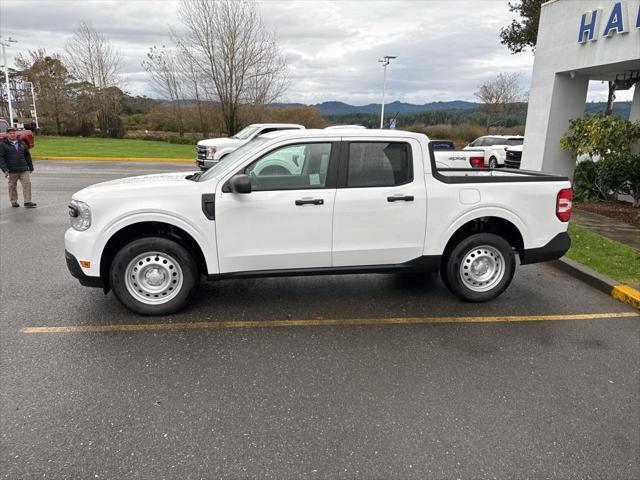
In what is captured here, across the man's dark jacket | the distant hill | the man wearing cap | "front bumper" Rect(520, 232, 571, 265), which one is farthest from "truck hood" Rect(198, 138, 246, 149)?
the distant hill

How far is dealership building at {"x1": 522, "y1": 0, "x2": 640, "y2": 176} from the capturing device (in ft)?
30.1

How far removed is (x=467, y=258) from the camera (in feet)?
16.1

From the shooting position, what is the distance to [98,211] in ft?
13.9

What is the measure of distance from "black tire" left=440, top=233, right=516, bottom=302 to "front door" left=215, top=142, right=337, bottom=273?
52.5 inches

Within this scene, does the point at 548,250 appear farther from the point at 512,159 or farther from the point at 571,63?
the point at 512,159

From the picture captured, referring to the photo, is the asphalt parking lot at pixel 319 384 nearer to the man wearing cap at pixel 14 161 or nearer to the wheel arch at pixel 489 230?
the wheel arch at pixel 489 230

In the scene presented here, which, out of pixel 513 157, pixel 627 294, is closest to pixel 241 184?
pixel 627 294

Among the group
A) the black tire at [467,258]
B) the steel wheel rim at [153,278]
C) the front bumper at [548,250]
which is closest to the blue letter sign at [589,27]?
the front bumper at [548,250]

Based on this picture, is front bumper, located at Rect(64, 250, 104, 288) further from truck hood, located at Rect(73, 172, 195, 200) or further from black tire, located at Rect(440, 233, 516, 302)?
black tire, located at Rect(440, 233, 516, 302)

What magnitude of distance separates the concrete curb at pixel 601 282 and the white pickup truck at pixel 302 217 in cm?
121

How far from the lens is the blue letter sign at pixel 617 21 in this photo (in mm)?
8984

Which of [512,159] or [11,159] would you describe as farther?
[512,159]

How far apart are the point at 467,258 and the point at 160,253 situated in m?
3.14

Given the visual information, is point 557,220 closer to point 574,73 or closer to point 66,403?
point 66,403
